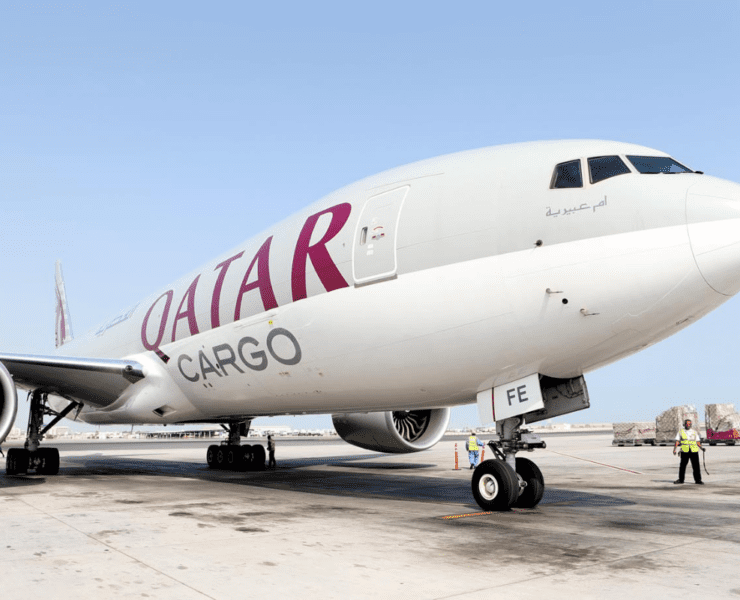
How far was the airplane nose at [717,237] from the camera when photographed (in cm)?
649

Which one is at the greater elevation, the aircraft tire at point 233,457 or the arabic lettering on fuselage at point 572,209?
the arabic lettering on fuselage at point 572,209

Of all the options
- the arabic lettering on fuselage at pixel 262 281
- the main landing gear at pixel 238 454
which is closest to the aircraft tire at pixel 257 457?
the main landing gear at pixel 238 454

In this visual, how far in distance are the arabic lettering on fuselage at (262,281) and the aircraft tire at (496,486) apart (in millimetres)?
2829

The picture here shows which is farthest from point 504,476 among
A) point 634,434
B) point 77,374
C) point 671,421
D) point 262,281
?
point 634,434

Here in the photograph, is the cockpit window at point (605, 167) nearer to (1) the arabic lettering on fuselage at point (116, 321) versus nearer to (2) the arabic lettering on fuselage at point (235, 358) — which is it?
(2) the arabic lettering on fuselage at point (235, 358)

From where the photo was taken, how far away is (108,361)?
13.5 m

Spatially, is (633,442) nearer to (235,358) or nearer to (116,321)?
(116,321)

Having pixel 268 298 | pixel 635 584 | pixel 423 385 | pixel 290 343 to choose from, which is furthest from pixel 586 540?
pixel 268 298

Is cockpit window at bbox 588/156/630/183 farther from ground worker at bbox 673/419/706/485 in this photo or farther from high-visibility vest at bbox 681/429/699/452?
high-visibility vest at bbox 681/429/699/452

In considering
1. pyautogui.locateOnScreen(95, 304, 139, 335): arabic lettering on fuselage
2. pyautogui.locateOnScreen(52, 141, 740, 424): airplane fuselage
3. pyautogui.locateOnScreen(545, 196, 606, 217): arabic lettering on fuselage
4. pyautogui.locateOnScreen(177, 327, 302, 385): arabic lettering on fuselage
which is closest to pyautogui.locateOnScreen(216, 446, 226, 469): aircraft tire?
pyautogui.locateOnScreen(95, 304, 139, 335): arabic lettering on fuselage

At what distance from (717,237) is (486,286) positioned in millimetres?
2268

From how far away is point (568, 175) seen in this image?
294 inches

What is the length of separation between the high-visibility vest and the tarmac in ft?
5.23

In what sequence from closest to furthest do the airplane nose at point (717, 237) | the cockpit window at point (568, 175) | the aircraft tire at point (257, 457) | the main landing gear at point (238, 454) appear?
the airplane nose at point (717, 237)
the cockpit window at point (568, 175)
the main landing gear at point (238, 454)
the aircraft tire at point (257, 457)
